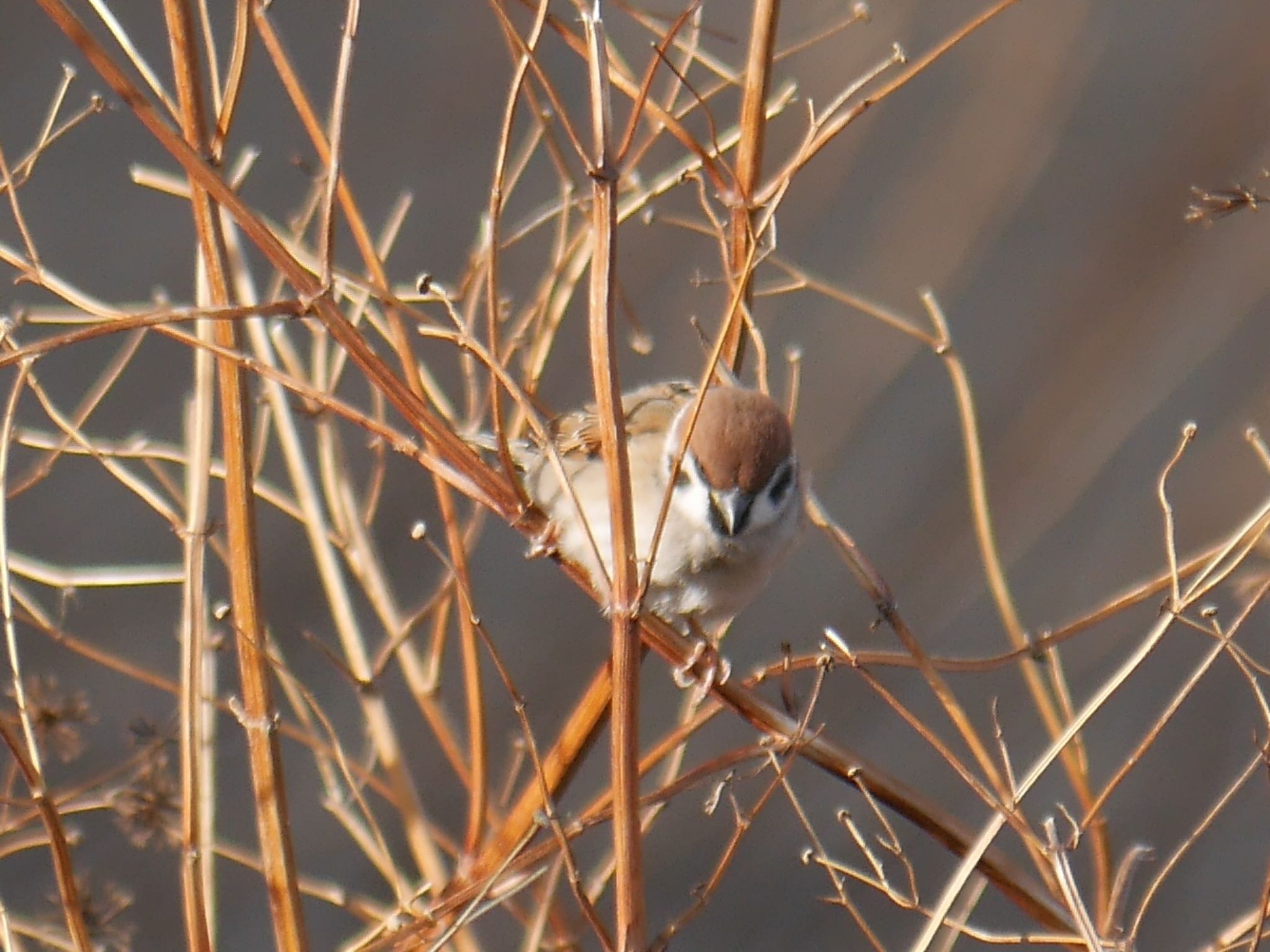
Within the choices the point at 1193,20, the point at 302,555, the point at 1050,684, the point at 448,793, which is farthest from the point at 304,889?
the point at 1193,20

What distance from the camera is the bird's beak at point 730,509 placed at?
218cm

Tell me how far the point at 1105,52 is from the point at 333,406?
4.13 m

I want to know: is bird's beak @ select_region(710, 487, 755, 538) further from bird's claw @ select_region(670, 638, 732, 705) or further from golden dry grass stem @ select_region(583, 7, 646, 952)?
golden dry grass stem @ select_region(583, 7, 646, 952)

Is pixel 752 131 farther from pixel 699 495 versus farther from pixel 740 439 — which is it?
pixel 699 495

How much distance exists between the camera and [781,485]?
89.0 inches

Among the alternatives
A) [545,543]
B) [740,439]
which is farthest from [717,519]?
[545,543]

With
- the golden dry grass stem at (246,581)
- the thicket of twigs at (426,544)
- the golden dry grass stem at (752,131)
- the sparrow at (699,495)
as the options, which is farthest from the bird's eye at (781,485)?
the golden dry grass stem at (246,581)

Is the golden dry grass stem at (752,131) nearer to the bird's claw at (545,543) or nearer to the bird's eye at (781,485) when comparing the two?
the bird's claw at (545,543)

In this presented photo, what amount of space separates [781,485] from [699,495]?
14 cm

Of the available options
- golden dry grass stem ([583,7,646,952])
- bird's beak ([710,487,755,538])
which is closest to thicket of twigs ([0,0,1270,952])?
golden dry grass stem ([583,7,646,952])

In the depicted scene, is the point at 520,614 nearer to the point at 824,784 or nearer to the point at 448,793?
the point at 448,793

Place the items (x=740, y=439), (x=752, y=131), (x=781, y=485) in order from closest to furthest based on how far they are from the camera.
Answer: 1. (x=752, y=131)
2. (x=740, y=439)
3. (x=781, y=485)

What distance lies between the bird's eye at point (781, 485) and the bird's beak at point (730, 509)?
51mm

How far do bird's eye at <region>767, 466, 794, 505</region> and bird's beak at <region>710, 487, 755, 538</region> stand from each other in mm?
51
